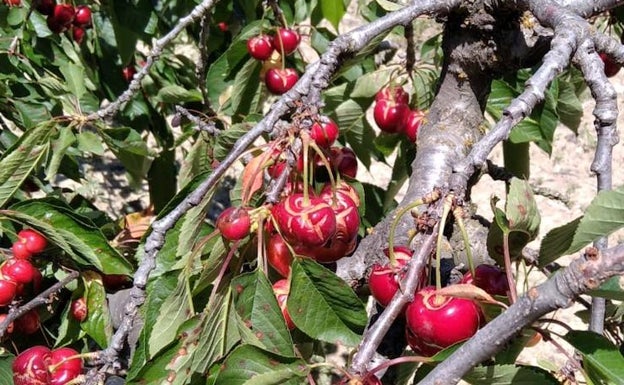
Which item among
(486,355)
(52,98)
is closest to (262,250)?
(486,355)

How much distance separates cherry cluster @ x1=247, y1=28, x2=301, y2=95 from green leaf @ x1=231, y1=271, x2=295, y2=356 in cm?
106

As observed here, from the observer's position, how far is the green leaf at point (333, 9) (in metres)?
2.00

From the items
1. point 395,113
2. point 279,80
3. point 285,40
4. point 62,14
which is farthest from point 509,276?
point 62,14

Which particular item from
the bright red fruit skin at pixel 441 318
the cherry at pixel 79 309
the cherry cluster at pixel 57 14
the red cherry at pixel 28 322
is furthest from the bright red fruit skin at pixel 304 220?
the cherry cluster at pixel 57 14

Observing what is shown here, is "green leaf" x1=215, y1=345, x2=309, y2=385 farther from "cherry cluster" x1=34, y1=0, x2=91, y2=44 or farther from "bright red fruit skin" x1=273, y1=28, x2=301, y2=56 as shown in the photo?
"cherry cluster" x1=34, y1=0, x2=91, y2=44

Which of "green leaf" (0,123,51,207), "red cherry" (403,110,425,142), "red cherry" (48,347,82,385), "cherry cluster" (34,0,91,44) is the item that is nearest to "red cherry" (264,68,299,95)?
"red cherry" (403,110,425,142)

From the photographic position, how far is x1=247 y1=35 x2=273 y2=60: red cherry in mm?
1973

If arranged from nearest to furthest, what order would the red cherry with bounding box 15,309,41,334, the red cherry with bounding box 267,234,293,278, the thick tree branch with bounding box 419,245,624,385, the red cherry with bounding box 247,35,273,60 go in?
the thick tree branch with bounding box 419,245,624,385 → the red cherry with bounding box 267,234,293,278 → the red cherry with bounding box 15,309,41,334 → the red cherry with bounding box 247,35,273,60

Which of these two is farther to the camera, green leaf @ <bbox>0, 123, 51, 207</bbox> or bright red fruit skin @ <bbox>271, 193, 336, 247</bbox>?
green leaf @ <bbox>0, 123, 51, 207</bbox>

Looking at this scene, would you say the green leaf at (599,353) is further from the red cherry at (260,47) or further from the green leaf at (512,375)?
the red cherry at (260,47)

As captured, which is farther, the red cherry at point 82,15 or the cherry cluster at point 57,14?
the red cherry at point 82,15

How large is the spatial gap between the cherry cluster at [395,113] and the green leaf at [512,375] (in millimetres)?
1110

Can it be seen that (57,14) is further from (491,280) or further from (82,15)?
(491,280)

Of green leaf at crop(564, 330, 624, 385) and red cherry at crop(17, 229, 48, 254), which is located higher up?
green leaf at crop(564, 330, 624, 385)
